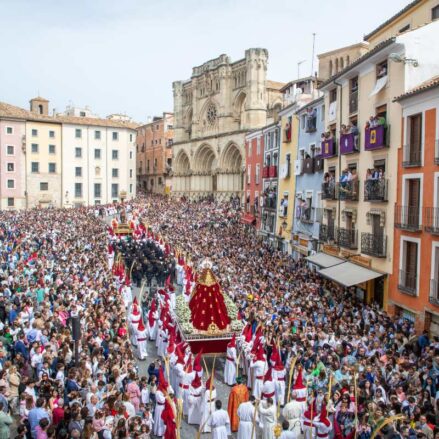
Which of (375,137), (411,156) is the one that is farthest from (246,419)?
(375,137)

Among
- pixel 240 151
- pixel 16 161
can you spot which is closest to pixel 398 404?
pixel 240 151

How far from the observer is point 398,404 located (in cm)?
1096

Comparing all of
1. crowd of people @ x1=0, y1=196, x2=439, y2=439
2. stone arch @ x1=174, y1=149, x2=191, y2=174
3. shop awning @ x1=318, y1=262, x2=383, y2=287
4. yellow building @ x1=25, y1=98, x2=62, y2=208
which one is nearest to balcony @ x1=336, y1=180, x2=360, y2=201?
shop awning @ x1=318, y1=262, x2=383, y2=287

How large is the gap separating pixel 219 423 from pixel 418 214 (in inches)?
440

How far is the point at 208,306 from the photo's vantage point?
52.6 feet

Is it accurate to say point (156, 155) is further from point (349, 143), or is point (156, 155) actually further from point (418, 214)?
point (418, 214)

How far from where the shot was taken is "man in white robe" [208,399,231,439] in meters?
11.1

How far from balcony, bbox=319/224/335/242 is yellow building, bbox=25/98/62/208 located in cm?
4323

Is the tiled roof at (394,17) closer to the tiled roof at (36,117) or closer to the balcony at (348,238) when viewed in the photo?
the balcony at (348,238)

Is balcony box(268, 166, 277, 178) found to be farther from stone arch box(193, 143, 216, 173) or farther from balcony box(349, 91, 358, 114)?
stone arch box(193, 143, 216, 173)

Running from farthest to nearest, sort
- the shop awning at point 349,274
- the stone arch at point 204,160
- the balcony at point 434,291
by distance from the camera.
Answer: the stone arch at point 204,160 < the shop awning at point 349,274 < the balcony at point 434,291

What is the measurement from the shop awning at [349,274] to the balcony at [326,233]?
9.98 feet

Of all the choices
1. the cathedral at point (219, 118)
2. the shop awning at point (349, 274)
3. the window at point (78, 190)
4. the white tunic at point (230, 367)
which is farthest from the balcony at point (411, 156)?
the window at point (78, 190)

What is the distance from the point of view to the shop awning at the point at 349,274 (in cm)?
2004
